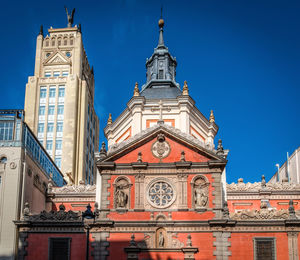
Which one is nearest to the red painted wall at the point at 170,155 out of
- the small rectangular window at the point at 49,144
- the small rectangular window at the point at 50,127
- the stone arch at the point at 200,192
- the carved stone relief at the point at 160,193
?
the stone arch at the point at 200,192

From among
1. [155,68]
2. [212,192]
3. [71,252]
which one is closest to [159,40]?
[155,68]

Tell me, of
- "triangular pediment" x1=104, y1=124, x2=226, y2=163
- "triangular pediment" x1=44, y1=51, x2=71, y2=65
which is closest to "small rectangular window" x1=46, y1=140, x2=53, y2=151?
"triangular pediment" x1=44, y1=51, x2=71, y2=65

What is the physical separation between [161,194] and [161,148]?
3889mm

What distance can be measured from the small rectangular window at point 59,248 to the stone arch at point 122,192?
4686 millimetres

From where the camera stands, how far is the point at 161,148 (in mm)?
39750

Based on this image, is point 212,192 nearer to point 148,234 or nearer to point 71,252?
point 148,234

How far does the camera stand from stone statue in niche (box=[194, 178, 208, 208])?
37.6 metres

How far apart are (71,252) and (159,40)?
35.9 m

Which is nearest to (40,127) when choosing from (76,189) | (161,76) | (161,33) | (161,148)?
(161,33)

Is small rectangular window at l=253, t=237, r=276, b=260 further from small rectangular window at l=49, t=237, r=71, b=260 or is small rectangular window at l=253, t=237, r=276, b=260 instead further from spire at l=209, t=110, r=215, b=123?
spire at l=209, t=110, r=215, b=123

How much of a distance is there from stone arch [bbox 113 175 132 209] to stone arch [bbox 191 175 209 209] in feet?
16.8

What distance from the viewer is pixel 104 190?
3850cm

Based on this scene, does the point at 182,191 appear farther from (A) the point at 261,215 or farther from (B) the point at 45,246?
(B) the point at 45,246

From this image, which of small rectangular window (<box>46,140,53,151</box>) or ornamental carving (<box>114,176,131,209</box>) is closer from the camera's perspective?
ornamental carving (<box>114,176,131,209</box>)
